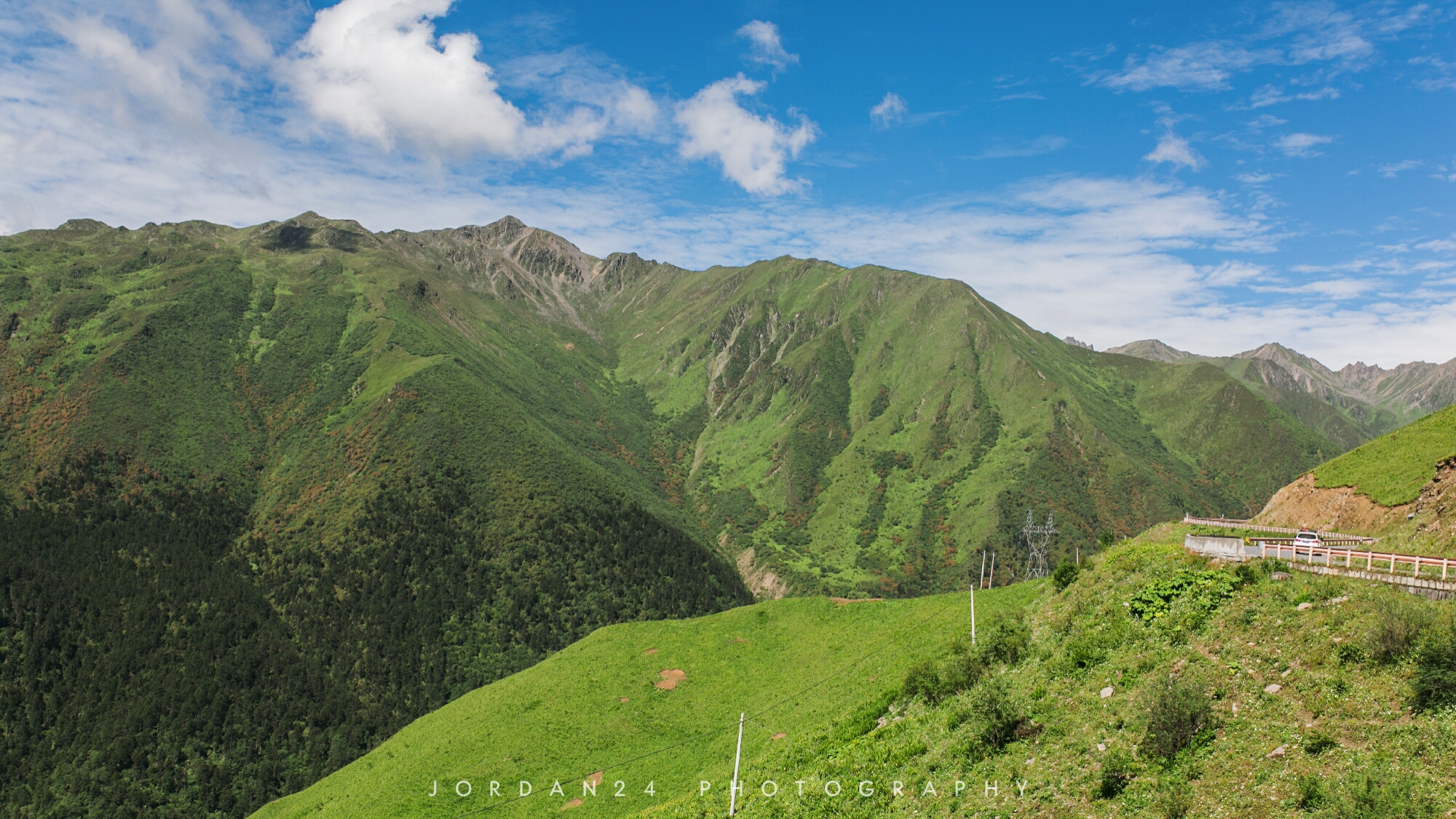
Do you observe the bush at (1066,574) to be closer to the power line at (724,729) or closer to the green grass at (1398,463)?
the power line at (724,729)

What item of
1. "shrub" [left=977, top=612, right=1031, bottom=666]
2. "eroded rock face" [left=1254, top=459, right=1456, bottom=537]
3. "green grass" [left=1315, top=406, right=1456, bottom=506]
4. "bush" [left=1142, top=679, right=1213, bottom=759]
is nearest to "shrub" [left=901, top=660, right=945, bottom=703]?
"shrub" [left=977, top=612, right=1031, bottom=666]

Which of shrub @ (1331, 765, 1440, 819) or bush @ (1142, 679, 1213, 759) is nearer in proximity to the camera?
shrub @ (1331, 765, 1440, 819)

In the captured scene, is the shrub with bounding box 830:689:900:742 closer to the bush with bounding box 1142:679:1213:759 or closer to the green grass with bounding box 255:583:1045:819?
the green grass with bounding box 255:583:1045:819

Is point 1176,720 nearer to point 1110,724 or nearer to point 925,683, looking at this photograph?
point 1110,724

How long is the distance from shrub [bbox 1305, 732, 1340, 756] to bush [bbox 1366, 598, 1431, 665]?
3.43 m

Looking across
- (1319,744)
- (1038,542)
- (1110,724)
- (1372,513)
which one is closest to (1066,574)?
(1110,724)

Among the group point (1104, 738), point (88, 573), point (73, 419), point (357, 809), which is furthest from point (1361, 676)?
point (73, 419)

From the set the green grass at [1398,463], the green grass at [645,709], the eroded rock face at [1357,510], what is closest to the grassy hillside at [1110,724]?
the green grass at [645,709]

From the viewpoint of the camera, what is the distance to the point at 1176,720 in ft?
62.2

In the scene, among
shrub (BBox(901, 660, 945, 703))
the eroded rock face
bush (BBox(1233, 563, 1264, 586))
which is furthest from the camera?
the eroded rock face

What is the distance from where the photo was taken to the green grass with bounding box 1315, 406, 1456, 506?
43.0 metres

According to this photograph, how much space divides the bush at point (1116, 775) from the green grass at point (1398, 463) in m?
34.5

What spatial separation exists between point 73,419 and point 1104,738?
26244 centimetres

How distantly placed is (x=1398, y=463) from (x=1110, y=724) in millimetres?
42038
